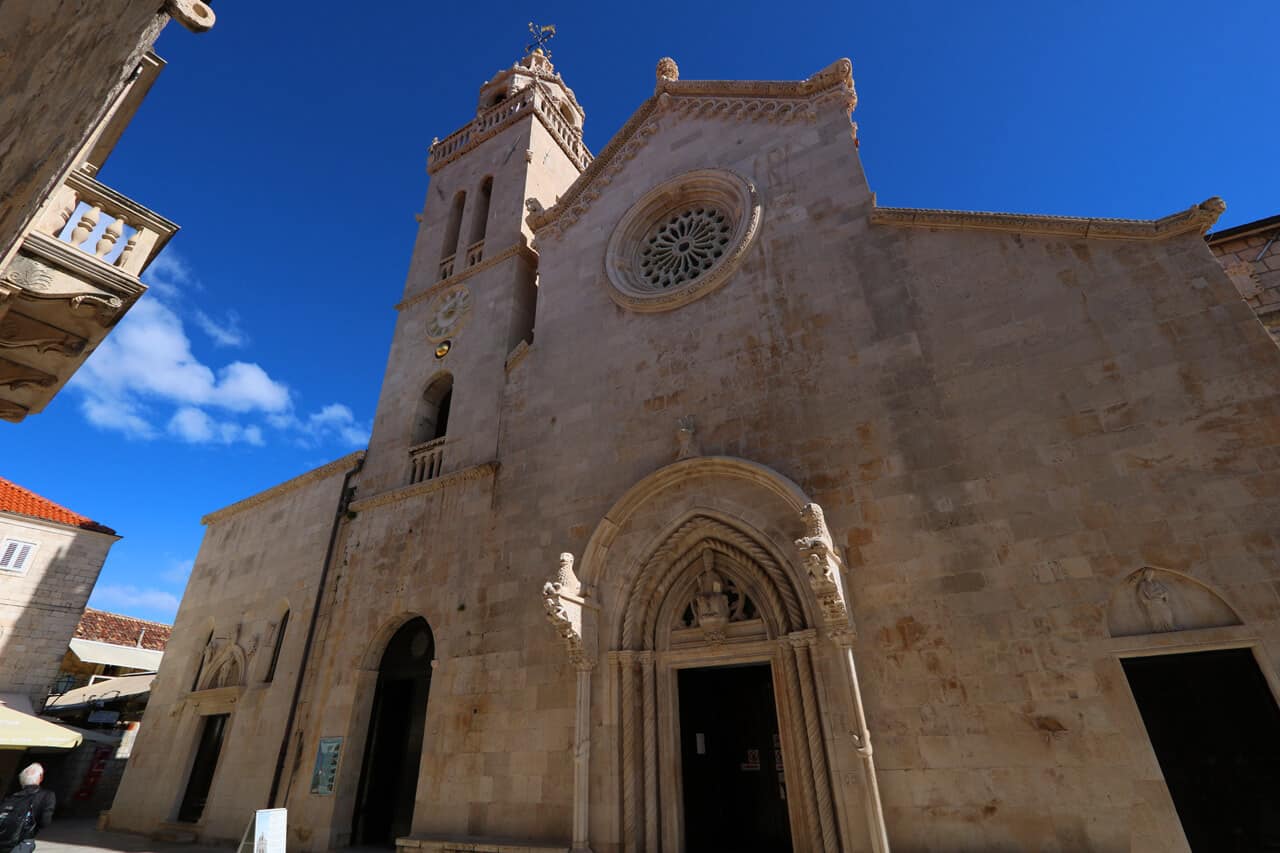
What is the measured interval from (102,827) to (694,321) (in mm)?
18393

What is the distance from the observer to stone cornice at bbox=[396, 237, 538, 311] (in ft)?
50.3

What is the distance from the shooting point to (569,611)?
29.1ft

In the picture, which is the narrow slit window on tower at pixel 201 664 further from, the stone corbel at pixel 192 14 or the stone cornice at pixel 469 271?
the stone corbel at pixel 192 14

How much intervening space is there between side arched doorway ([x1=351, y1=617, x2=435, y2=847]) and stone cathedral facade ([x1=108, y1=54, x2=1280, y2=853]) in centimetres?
6

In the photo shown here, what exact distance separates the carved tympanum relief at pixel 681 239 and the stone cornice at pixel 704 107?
1.44 meters

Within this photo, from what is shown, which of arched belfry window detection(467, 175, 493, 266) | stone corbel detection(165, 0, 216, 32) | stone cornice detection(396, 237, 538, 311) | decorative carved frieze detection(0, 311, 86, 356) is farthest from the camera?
arched belfry window detection(467, 175, 493, 266)

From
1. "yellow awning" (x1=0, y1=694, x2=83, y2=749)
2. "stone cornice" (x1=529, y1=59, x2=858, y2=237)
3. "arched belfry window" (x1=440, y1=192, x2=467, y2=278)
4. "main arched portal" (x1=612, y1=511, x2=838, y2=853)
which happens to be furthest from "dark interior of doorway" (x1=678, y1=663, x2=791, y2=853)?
"arched belfry window" (x1=440, y1=192, x2=467, y2=278)

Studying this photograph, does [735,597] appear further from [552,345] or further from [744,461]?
[552,345]

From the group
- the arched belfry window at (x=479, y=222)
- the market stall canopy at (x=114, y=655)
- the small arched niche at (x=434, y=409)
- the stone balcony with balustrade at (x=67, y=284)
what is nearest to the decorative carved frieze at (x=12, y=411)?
the stone balcony with balustrade at (x=67, y=284)

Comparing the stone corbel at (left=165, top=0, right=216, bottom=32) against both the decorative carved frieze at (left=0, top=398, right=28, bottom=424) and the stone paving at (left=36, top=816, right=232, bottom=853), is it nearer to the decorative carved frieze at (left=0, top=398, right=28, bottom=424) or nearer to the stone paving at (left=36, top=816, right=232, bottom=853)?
the decorative carved frieze at (left=0, top=398, right=28, bottom=424)

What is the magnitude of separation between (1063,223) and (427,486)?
11690 millimetres

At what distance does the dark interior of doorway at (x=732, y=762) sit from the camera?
8633 millimetres

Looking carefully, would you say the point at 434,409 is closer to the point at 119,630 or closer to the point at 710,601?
the point at 710,601

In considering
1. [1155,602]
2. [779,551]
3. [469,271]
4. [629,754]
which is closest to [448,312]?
[469,271]
